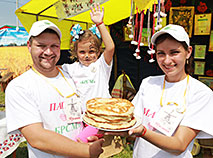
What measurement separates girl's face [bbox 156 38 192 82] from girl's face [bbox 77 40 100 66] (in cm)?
138

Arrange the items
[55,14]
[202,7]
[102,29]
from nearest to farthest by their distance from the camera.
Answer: [102,29] < [202,7] < [55,14]

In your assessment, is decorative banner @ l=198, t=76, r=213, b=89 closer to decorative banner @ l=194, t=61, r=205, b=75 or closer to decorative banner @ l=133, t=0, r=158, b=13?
decorative banner @ l=194, t=61, r=205, b=75

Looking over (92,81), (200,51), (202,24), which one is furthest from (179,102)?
(202,24)

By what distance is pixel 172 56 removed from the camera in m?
1.56

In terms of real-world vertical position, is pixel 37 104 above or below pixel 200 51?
below

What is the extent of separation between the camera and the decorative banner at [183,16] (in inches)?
162

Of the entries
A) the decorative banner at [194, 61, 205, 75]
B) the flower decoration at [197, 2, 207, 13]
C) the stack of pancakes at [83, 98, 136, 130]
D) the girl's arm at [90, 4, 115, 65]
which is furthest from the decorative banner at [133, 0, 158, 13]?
the decorative banner at [194, 61, 205, 75]

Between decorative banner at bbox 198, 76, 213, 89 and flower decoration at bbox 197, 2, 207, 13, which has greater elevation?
flower decoration at bbox 197, 2, 207, 13

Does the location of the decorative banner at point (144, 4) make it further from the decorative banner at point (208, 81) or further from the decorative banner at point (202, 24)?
the decorative banner at point (208, 81)

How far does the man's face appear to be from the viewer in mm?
1548

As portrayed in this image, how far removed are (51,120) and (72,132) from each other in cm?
29

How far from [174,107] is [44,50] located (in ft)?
4.66

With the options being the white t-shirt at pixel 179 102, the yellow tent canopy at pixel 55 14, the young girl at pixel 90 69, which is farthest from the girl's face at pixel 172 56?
the yellow tent canopy at pixel 55 14

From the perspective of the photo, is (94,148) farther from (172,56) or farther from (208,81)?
(208,81)
